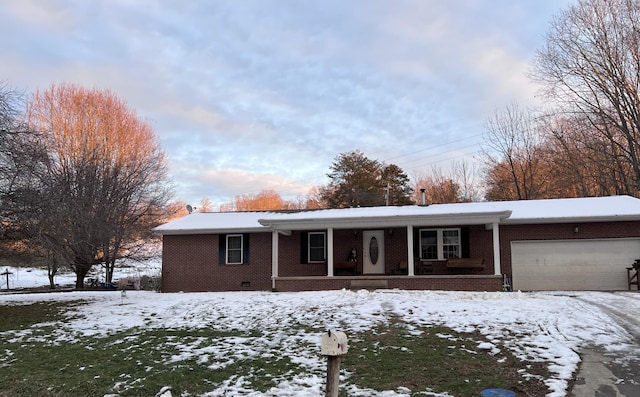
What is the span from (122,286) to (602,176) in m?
28.8

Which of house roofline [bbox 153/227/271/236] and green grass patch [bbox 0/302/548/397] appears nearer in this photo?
green grass patch [bbox 0/302/548/397]

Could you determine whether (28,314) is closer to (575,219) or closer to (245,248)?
(245,248)

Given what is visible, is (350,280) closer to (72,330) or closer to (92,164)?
(72,330)

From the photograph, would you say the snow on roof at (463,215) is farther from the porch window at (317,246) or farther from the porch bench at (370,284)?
the porch bench at (370,284)

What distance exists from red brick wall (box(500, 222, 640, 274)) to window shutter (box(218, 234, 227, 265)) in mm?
11153

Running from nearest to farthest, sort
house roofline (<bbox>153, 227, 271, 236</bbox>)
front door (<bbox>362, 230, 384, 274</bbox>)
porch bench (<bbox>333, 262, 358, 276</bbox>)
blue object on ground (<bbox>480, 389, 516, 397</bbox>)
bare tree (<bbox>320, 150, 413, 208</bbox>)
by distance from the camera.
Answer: blue object on ground (<bbox>480, 389, 516, 397</bbox>) → porch bench (<bbox>333, 262, 358, 276</bbox>) → front door (<bbox>362, 230, 384, 274</bbox>) → house roofline (<bbox>153, 227, 271, 236</bbox>) → bare tree (<bbox>320, 150, 413, 208</bbox>)

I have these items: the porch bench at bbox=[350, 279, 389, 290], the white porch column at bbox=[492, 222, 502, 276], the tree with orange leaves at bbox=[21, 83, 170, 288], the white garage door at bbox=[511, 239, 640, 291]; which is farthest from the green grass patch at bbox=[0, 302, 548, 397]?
the tree with orange leaves at bbox=[21, 83, 170, 288]

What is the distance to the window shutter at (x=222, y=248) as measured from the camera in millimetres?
20766

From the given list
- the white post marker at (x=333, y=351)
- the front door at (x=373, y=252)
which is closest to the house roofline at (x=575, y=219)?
the front door at (x=373, y=252)

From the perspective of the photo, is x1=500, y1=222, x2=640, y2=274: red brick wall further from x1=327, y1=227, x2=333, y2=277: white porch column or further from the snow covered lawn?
x1=327, y1=227, x2=333, y2=277: white porch column

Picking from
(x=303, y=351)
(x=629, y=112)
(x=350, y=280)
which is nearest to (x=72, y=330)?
(x=303, y=351)

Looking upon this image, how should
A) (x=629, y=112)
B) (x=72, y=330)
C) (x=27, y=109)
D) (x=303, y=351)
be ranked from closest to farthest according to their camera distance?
(x=303, y=351) < (x=72, y=330) < (x=629, y=112) < (x=27, y=109)

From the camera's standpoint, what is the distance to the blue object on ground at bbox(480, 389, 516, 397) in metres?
6.08

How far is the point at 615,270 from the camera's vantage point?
56.9 feet
